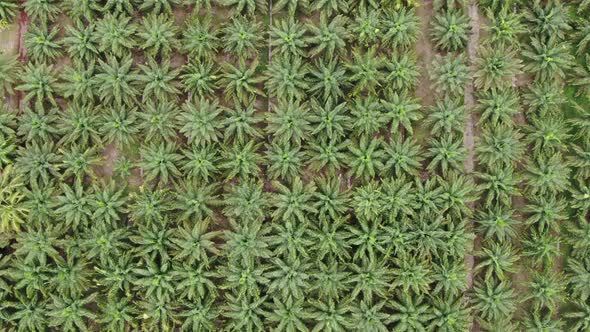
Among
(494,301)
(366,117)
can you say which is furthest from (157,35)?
(494,301)

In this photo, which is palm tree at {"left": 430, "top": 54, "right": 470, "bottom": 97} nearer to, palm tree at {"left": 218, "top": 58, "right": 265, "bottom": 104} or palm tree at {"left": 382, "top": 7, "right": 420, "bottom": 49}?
palm tree at {"left": 382, "top": 7, "right": 420, "bottom": 49}

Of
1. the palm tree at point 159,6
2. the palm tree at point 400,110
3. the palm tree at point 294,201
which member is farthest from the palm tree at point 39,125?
the palm tree at point 400,110

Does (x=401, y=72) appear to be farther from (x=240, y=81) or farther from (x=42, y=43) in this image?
(x=42, y=43)

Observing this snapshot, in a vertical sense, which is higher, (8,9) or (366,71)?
(8,9)

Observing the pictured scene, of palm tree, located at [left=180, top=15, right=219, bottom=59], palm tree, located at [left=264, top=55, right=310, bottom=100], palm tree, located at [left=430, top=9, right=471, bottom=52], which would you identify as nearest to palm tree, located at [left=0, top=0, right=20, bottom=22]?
palm tree, located at [left=180, top=15, right=219, bottom=59]

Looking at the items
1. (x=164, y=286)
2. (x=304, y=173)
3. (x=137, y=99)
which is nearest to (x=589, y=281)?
(x=304, y=173)
